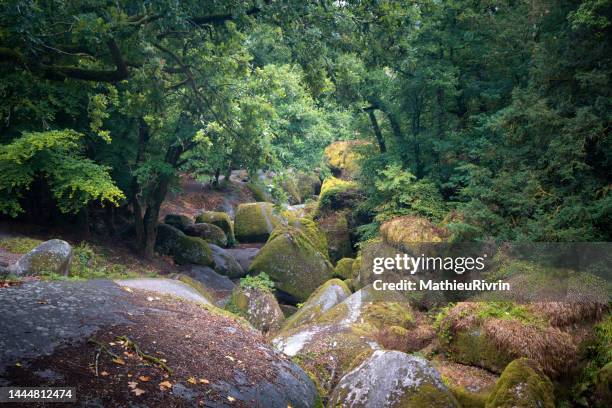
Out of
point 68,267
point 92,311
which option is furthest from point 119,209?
point 92,311

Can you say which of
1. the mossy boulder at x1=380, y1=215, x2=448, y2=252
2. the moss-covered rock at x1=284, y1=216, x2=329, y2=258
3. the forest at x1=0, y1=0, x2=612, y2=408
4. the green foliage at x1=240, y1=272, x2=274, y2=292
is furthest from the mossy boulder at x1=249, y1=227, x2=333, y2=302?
the mossy boulder at x1=380, y1=215, x2=448, y2=252

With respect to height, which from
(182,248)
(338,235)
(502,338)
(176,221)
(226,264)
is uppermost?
(176,221)

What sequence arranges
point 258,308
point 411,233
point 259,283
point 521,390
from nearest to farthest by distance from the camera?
point 521,390 → point 258,308 → point 411,233 → point 259,283

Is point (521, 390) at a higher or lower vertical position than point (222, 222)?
lower

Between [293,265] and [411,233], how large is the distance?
170 inches

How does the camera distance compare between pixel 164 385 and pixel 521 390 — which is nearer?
pixel 164 385

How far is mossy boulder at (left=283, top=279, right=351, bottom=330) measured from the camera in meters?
11.8

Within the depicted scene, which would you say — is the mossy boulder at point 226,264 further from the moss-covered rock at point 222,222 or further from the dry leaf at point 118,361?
the dry leaf at point 118,361

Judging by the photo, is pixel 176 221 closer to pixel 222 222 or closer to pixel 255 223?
pixel 222 222

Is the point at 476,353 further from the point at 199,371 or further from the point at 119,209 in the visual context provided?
the point at 119,209

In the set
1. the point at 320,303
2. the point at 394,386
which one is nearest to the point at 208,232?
the point at 320,303

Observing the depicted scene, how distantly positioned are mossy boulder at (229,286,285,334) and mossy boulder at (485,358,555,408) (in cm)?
675

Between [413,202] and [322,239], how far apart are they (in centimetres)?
478

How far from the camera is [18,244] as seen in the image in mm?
12453
